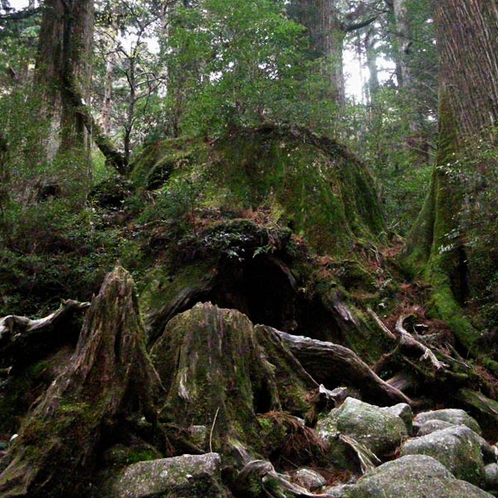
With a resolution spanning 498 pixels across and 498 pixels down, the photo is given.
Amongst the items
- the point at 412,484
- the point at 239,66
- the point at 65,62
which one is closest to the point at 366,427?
the point at 412,484

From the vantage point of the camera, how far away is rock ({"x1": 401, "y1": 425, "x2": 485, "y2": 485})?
134 inches

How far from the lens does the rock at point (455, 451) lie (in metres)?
3.40

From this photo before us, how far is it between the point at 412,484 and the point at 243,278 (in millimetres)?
4467

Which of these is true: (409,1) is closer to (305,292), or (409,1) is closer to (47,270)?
(305,292)

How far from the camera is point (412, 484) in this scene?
2789 millimetres

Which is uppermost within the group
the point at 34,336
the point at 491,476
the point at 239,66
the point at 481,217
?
the point at 239,66

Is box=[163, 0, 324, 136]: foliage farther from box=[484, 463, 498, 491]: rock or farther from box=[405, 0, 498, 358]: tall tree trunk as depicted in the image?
box=[484, 463, 498, 491]: rock

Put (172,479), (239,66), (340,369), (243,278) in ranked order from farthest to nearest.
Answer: (239,66) → (243,278) → (340,369) → (172,479)

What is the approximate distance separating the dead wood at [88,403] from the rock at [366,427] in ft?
4.73

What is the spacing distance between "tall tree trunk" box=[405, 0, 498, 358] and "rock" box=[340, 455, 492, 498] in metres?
4.21

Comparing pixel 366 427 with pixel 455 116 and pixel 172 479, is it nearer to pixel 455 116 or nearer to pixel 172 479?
pixel 172 479

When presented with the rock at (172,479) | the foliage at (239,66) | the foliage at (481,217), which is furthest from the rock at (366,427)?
the foliage at (239,66)

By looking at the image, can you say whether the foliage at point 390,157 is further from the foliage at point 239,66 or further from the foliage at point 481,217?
the foliage at point 481,217

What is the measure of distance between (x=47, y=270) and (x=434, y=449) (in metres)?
4.99
